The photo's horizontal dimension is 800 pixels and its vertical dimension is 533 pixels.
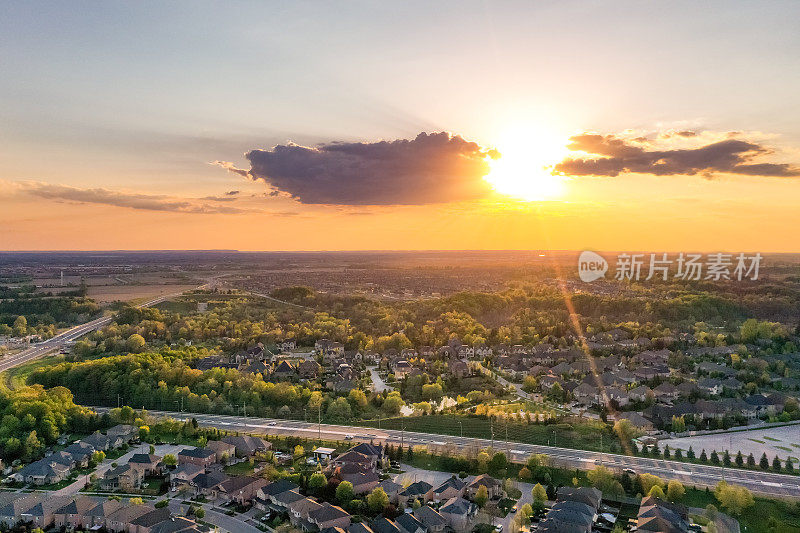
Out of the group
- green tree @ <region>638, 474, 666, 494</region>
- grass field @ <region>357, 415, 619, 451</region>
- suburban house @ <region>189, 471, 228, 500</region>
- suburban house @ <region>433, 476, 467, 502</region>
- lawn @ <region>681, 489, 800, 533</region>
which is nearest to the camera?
lawn @ <region>681, 489, 800, 533</region>

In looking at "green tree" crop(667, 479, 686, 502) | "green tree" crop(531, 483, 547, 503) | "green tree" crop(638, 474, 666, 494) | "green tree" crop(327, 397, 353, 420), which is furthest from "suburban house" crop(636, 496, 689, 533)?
"green tree" crop(327, 397, 353, 420)

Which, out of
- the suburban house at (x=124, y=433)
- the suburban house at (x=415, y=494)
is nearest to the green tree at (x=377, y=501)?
the suburban house at (x=415, y=494)

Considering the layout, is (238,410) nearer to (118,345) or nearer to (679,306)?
(118,345)

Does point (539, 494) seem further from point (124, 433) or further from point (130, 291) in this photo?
point (130, 291)

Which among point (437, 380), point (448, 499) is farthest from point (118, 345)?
point (448, 499)

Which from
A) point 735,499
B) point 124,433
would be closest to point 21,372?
point 124,433

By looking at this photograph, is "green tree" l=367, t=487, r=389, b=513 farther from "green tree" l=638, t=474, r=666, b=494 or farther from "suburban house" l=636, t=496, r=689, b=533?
"green tree" l=638, t=474, r=666, b=494
